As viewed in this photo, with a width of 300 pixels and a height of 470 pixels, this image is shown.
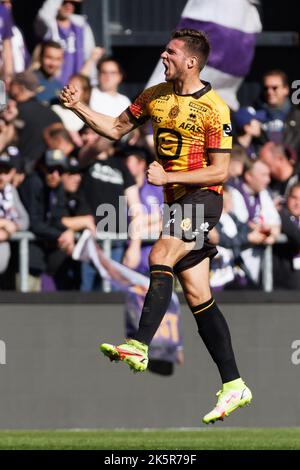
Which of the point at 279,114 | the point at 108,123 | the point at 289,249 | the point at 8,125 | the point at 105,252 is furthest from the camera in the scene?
the point at 279,114

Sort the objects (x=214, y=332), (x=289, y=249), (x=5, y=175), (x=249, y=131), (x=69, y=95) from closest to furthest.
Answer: (x=69, y=95) → (x=214, y=332) → (x=5, y=175) → (x=289, y=249) → (x=249, y=131)

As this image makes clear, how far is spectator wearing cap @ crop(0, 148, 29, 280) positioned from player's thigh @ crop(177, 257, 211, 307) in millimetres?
4178

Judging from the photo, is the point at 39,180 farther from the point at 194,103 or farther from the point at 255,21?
the point at 194,103

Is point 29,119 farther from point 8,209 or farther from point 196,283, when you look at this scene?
point 196,283

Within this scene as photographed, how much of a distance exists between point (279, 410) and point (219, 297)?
3.97 feet

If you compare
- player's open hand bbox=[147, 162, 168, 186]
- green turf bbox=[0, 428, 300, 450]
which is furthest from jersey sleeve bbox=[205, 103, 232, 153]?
green turf bbox=[0, 428, 300, 450]

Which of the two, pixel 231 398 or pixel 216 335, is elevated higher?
pixel 216 335

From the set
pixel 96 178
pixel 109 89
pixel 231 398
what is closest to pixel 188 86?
pixel 231 398

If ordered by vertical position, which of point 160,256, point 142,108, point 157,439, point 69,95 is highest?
point 69,95

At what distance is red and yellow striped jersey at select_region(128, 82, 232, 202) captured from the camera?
9.92 m

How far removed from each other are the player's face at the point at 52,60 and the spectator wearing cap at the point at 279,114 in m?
2.00

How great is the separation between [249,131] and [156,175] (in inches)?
212

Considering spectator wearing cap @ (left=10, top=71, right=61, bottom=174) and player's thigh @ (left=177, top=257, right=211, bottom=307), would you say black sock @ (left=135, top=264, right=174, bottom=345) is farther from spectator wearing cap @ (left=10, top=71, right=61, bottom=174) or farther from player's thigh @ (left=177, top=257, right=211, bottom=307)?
spectator wearing cap @ (left=10, top=71, right=61, bottom=174)

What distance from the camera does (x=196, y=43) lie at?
32.7ft
